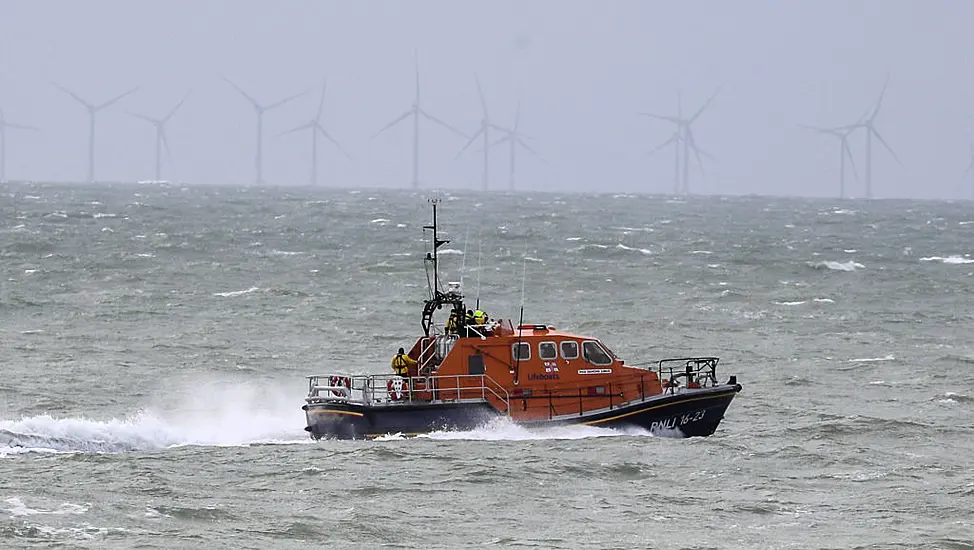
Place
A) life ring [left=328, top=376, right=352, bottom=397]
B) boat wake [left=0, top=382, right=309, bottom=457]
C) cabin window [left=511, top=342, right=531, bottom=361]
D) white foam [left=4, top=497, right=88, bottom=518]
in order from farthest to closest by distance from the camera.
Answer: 1. cabin window [left=511, top=342, right=531, bottom=361]
2. life ring [left=328, top=376, right=352, bottom=397]
3. boat wake [left=0, top=382, right=309, bottom=457]
4. white foam [left=4, top=497, right=88, bottom=518]

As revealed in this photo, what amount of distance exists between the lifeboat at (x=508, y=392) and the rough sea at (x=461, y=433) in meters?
0.44

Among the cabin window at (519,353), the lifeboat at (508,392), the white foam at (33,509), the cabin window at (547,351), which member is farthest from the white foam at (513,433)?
the white foam at (33,509)

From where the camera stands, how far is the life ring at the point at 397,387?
1115 inches

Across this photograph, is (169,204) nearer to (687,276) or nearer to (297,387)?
(687,276)

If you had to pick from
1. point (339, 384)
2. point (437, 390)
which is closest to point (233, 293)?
point (339, 384)

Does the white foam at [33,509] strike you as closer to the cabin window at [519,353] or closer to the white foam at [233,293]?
the cabin window at [519,353]

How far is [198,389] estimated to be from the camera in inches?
1457

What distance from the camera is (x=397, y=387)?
1120 inches

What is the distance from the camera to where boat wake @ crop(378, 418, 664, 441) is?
28125 mm

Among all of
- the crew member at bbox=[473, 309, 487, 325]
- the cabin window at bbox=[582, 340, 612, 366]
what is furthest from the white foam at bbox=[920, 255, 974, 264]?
the crew member at bbox=[473, 309, 487, 325]

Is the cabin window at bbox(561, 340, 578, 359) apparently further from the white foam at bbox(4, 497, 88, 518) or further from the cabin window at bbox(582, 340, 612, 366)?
the white foam at bbox(4, 497, 88, 518)

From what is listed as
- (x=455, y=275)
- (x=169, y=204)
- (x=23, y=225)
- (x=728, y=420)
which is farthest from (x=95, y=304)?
(x=169, y=204)

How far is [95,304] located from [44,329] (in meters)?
6.69

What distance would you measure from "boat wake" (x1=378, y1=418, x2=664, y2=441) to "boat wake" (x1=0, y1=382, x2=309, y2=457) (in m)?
2.87
